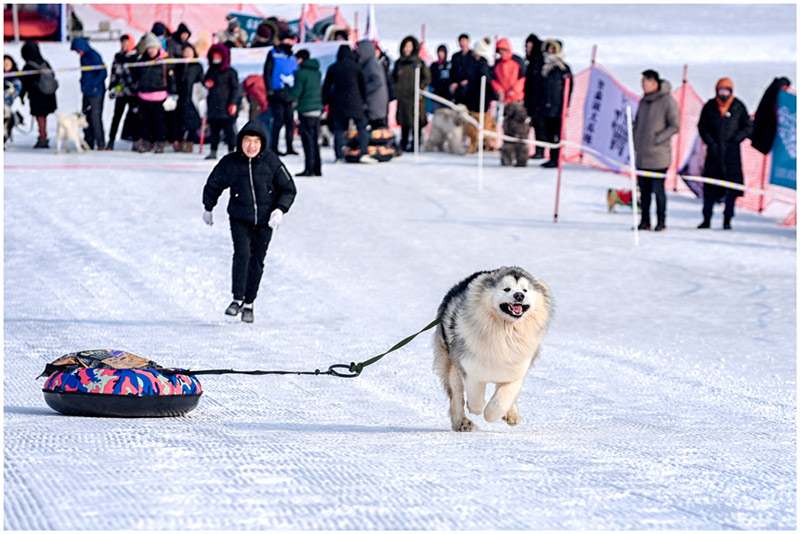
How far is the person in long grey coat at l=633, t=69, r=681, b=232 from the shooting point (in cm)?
1274

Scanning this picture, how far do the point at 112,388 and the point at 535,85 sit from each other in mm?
11772

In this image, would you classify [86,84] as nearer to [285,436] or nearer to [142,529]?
[285,436]

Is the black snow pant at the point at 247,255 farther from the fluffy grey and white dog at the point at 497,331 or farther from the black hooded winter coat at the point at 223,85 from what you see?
the black hooded winter coat at the point at 223,85

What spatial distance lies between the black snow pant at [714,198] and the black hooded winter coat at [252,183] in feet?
21.2

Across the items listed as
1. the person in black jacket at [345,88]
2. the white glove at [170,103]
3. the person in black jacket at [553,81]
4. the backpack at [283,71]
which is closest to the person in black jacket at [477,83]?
the person in black jacket at [553,81]

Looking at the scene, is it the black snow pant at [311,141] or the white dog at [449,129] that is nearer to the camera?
the black snow pant at [311,141]

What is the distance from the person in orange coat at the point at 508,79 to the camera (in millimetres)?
17094

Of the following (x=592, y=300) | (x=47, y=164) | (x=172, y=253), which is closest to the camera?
(x=592, y=300)

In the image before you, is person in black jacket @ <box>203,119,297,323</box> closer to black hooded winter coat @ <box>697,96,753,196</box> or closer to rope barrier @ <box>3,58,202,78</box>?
black hooded winter coat @ <box>697,96,753,196</box>

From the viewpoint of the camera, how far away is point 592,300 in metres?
10.1

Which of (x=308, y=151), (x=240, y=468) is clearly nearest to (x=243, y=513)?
(x=240, y=468)

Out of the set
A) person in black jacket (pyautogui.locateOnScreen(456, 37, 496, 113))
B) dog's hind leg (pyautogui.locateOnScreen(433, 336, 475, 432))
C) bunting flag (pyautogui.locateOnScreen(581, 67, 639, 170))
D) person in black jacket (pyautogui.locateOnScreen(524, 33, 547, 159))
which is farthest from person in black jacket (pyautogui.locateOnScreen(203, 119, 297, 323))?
person in black jacket (pyautogui.locateOnScreen(456, 37, 496, 113))

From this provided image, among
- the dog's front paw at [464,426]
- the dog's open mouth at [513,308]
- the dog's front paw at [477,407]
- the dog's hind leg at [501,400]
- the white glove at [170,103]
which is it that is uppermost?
the white glove at [170,103]

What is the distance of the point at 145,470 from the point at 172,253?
7.49 metres
